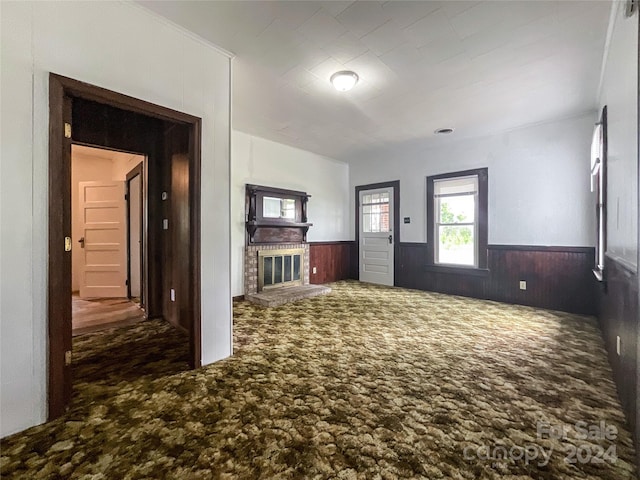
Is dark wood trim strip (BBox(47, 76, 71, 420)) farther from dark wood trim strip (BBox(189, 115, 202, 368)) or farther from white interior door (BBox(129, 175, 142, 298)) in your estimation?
white interior door (BBox(129, 175, 142, 298))

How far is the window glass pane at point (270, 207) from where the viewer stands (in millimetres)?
4809

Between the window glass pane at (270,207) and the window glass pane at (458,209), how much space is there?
2.95 m

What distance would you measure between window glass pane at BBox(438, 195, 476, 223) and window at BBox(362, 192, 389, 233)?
114 centimetres

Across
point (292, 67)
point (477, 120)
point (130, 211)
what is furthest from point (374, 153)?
point (130, 211)

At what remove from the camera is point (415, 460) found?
4.35 feet

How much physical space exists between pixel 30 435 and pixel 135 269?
356 cm

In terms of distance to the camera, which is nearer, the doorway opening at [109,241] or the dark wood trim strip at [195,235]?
the dark wood trim strip at [195,235]

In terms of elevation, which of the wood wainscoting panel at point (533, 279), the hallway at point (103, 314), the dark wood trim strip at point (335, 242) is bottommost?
the hallway at point (103, 314)

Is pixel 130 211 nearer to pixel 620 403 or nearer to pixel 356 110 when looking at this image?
pixel 356 110

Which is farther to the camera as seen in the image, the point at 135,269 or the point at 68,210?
the point at 135,269

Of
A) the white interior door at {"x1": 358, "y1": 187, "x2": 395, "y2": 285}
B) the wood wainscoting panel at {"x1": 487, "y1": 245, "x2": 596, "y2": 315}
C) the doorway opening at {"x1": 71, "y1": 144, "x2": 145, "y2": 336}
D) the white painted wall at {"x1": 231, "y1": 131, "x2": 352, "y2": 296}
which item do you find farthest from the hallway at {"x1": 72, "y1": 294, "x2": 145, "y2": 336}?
the wood wainscoting panel at {"x1": 487, "y1": 245, "x2": 596, "y2": 315}

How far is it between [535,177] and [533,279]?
4.94 feet

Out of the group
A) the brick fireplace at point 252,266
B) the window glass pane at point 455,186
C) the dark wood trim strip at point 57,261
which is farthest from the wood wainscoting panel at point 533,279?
the dark wood trim strip at point 57,261

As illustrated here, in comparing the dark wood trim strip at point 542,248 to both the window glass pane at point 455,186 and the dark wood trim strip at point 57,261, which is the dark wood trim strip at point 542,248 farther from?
the dark wood trim strip at point 57,261
